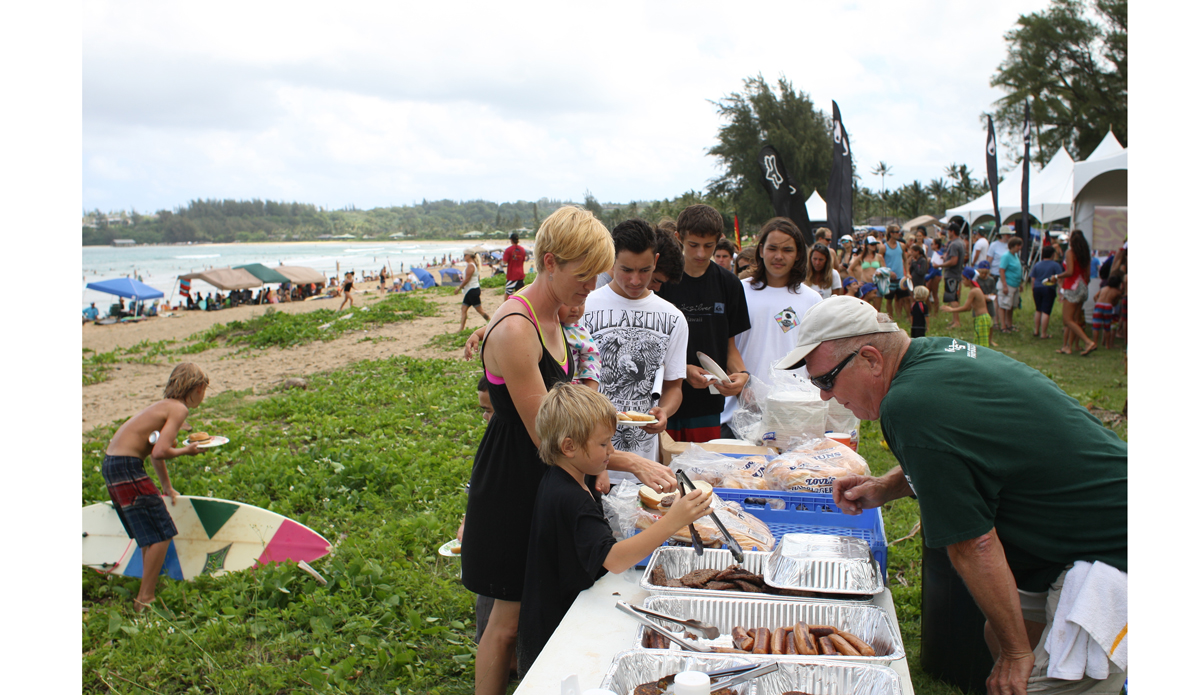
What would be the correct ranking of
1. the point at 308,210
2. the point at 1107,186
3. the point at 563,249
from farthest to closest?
the point at 308,210, the point at 1107,186, the point at 563,249

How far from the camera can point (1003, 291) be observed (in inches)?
503

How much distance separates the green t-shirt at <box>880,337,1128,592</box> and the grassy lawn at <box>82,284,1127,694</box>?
0.84 meters

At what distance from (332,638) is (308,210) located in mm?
211108

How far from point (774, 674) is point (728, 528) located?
790 millimetres

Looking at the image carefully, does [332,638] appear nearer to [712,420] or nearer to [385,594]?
[385,594]

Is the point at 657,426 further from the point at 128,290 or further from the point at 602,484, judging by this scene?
the point at 128,290

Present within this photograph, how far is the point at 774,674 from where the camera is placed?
1.71 m

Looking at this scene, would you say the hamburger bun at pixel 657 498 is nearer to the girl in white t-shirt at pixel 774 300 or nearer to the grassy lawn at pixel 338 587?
the grassy lawn at pixel 338 587

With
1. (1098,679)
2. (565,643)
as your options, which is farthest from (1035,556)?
(565,643)

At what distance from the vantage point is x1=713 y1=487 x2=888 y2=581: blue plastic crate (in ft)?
8.32

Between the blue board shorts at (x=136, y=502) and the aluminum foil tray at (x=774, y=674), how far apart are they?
4.26 m

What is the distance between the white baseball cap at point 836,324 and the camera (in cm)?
205

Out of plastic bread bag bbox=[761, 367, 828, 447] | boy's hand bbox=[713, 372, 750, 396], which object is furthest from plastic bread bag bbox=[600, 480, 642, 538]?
boy's hand bbox=[713, 372, 750, 396]

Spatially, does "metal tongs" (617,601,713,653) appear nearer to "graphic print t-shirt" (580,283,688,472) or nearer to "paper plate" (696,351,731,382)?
"graphic print t-shirt" (580,283,688,472)
